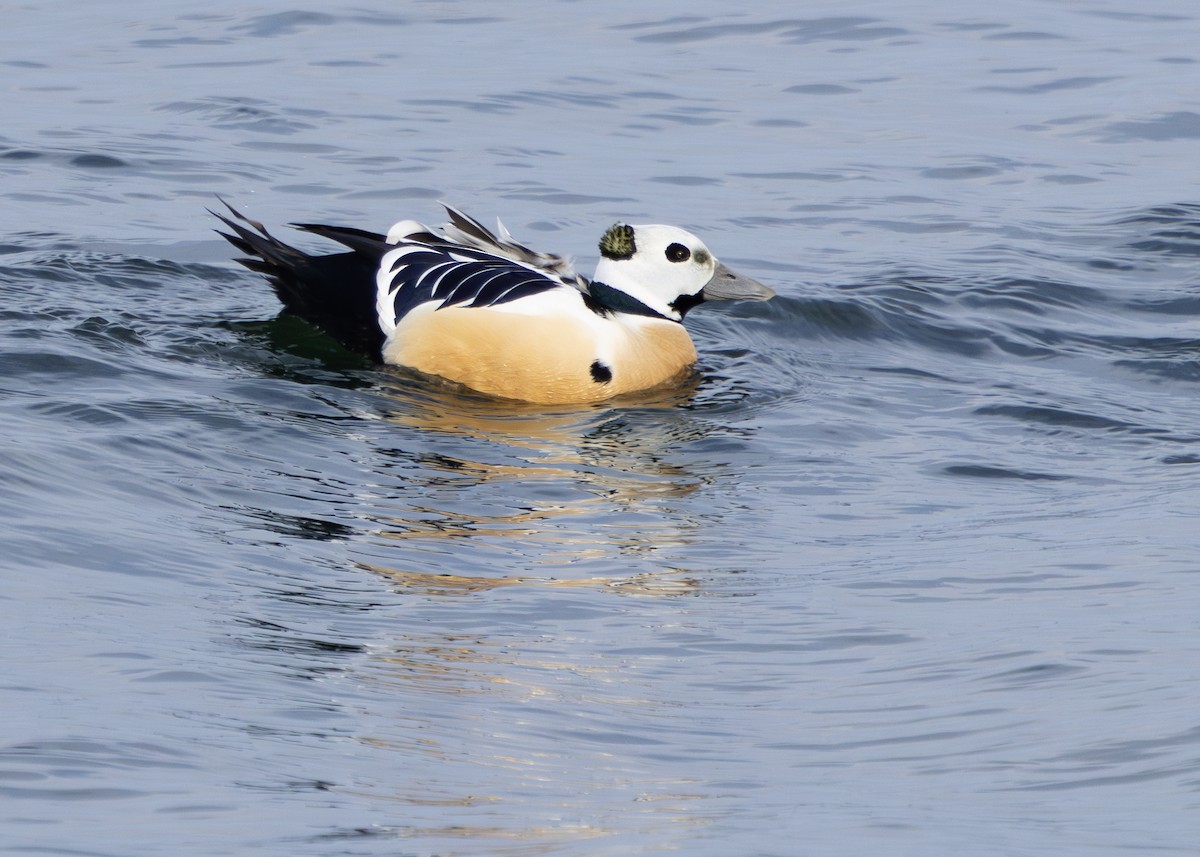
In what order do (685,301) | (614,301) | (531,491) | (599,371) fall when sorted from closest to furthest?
1. (531,491)
2. (599,371)
3. (614,301)
4. (685,301)

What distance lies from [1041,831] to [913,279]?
778 cm

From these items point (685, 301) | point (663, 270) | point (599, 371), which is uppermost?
point (663, 270)

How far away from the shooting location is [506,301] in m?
9.62

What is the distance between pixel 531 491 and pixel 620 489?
414 mm

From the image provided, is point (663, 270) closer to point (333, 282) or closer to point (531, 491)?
point (333, 282)

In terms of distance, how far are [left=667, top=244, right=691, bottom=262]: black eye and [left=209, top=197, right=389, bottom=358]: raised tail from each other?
1463mm

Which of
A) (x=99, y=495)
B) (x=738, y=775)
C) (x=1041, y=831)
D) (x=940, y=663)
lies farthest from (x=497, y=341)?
(x=1041, y=831)

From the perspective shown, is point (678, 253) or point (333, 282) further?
point (678, 253)

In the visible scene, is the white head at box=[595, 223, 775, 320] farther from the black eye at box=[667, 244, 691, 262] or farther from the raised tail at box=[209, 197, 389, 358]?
the raised tail at box=[209, 197, 389, 358]

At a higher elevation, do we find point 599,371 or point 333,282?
point 333,282

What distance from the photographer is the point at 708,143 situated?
15.0m

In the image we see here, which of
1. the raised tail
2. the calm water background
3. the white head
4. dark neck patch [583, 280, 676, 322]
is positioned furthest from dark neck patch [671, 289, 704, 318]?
the raised tail

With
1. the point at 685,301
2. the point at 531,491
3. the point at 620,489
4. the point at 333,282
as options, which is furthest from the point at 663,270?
the point at 531,491

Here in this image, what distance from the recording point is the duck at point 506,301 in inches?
375
